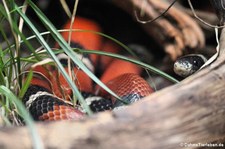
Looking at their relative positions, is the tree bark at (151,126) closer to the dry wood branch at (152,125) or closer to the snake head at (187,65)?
the dry wood branch at (152,125)

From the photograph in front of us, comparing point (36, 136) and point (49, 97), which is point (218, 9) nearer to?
point (49, 97)

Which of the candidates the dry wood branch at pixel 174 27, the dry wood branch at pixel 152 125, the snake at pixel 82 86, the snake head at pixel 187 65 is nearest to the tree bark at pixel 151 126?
the dry wood branch at pixel 152 125

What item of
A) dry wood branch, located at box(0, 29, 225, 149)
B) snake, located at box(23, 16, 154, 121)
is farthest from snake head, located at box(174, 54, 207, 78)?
dry wood branch, located at box(0, 29, 225, 149)

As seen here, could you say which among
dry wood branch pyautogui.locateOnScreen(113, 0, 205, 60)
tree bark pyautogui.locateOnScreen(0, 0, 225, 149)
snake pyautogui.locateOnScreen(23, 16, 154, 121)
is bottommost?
tree bark pyautogui.locateOnScreen(0, 0, 225, 149)

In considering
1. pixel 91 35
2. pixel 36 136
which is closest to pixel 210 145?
pixel 36 136

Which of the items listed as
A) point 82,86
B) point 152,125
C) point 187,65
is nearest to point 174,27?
point 187,65

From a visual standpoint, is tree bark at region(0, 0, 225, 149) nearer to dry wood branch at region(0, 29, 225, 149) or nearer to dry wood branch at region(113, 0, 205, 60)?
dry wood branch at region(0, 29, 225, 149)

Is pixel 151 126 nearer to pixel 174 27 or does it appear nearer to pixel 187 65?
pixel 187 65
